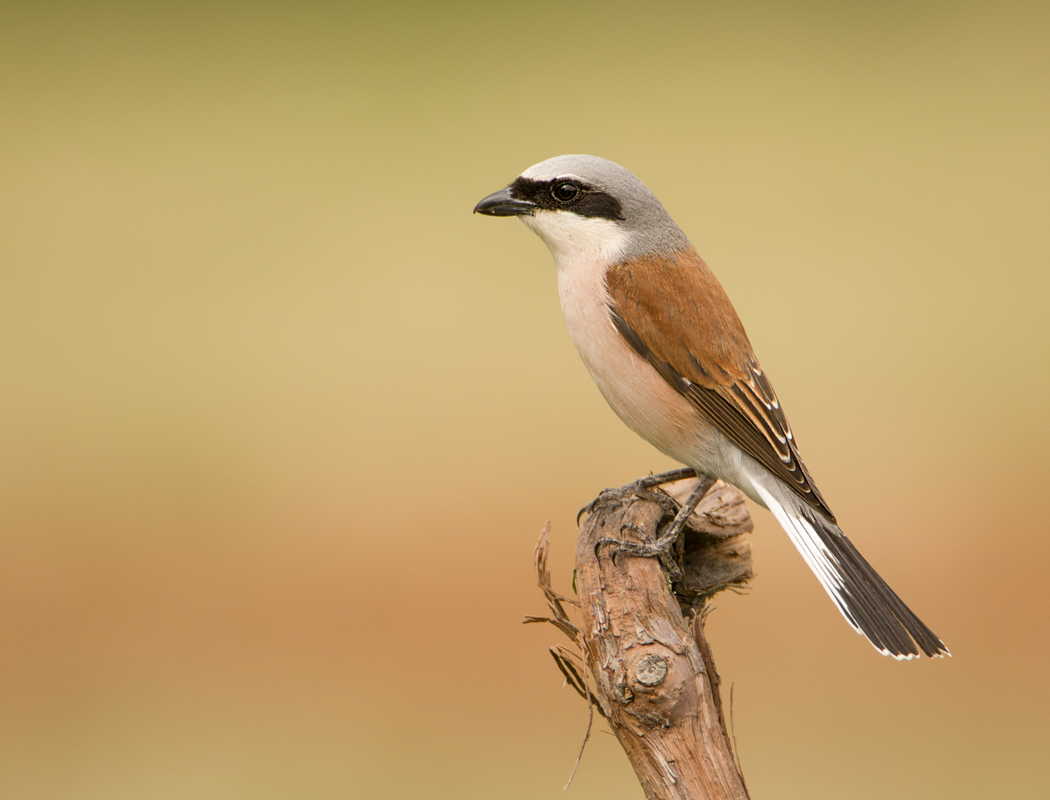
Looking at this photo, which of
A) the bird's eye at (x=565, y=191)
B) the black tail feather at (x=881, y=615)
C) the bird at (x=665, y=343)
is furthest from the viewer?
the bird's eye at (x=565, y=191)

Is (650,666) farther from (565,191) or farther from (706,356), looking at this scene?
(565,191)

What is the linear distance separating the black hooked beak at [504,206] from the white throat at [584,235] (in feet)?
0.10

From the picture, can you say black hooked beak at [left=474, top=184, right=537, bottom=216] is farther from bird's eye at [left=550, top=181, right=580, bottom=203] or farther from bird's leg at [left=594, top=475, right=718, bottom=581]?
bird's leg at [left=594, top=475, right=718, bottom=581]

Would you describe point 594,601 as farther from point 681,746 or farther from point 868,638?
point 868,638

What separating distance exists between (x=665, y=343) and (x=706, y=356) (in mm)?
107

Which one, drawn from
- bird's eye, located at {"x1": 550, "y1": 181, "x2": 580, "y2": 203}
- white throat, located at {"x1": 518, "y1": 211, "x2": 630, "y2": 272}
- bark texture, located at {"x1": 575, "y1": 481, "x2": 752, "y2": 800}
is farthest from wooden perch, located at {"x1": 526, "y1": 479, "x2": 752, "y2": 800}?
bird's eye, located at {"x1": 550, "y1": 181, "x2": 580, "y2": 203}

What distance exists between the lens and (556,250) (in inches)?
95.7

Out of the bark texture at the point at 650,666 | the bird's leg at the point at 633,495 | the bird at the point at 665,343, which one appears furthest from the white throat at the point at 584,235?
the bark texture at the point at 650,666

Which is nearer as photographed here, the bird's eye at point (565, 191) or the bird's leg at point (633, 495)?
the bird's leg at point (633, 495)

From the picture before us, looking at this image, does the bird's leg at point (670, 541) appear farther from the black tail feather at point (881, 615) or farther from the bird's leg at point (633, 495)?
the black tail feather at point (881, 615)

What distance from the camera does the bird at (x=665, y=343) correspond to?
2117 millimetres

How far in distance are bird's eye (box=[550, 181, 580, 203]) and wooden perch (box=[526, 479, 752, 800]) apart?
0.82 m

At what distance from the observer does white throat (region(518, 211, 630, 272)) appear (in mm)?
2342

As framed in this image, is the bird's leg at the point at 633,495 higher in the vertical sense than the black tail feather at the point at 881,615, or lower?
higher
